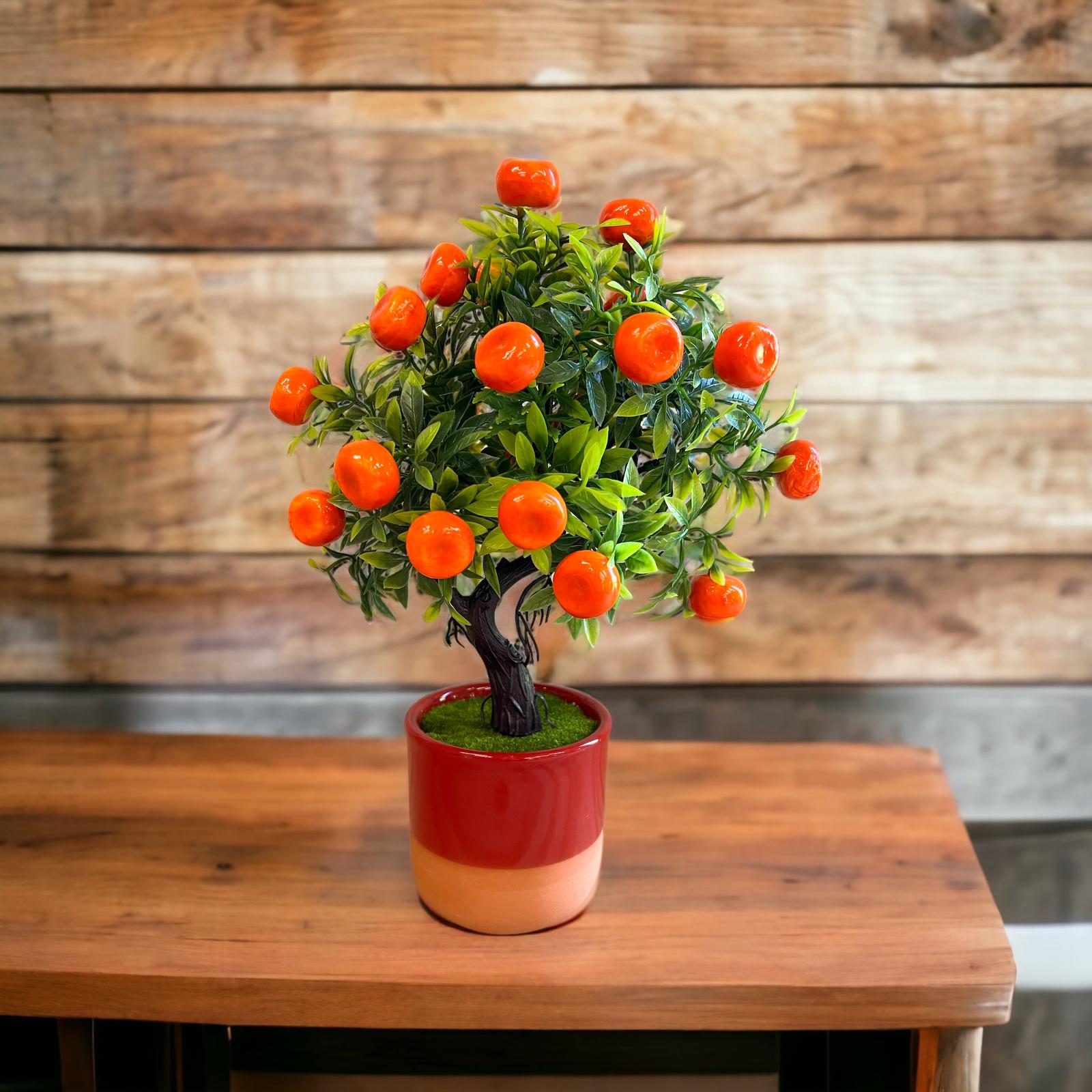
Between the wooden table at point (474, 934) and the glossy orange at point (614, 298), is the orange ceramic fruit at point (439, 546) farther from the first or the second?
the wooden table at point (474, 934)

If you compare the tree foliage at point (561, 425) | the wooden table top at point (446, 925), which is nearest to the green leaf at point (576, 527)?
the tree foliage at point (561, 425)

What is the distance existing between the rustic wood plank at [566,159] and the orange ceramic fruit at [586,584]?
574 mm

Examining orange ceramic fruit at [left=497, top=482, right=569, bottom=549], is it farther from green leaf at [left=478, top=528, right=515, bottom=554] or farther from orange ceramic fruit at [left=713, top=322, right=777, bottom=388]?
orange ceramic fruit at [left=713, top=322, right=777, bottom=388]

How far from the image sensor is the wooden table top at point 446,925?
2.27 feet

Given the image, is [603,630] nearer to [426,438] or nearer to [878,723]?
[878,723]

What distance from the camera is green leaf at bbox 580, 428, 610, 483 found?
0.61m

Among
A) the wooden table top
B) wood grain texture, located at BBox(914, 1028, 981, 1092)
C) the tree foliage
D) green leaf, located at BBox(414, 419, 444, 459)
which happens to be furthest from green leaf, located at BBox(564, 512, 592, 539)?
wood grain texture, located at BBox(914, 1028, 981, 1092)

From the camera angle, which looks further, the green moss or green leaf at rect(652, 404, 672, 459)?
the green moss

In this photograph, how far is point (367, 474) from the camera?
60cm

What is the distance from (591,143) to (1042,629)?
0.74m

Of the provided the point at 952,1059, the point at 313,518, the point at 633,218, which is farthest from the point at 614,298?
the point at 952,1059

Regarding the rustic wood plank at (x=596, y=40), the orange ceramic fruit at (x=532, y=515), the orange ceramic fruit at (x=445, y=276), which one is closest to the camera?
the orange ceramic fruit at (x=532, y=515)

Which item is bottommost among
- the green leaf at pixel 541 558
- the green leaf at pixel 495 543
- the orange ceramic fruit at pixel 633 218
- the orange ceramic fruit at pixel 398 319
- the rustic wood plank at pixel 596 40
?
the green leaf at pixel 541 558

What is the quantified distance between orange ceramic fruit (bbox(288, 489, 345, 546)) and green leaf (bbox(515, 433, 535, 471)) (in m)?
0.14
